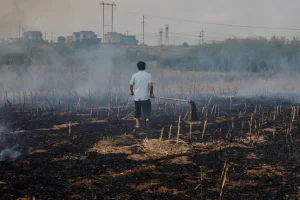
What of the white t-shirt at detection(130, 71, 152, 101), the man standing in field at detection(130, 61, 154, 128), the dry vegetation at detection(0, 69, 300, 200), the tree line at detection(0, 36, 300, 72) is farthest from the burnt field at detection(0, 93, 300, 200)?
the tree line at detection(0, 36, 300, 72)

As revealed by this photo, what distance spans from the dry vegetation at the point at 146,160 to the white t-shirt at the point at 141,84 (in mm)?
878

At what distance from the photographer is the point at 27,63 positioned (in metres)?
21.1

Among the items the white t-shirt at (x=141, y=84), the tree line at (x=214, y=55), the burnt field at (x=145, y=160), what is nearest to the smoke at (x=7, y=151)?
the burnt field at (x=145, y=160)

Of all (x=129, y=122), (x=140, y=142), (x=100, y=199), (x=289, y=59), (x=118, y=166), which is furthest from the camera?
(x=289, y=59)

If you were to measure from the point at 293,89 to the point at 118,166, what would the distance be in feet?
56.7

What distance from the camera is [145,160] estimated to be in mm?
6152

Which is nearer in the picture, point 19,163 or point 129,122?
point 19,163

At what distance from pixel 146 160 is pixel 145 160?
0.02 m

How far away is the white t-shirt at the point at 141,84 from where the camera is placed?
340 inches

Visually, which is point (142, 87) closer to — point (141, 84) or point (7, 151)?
point (141, 84)

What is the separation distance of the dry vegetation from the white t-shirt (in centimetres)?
88

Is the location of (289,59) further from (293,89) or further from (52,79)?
(52,79)

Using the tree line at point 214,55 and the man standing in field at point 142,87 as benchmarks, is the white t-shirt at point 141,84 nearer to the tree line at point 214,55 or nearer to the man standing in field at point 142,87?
the man standing in field at point 142,87

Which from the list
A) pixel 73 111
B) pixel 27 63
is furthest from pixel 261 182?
pixel 27 63
